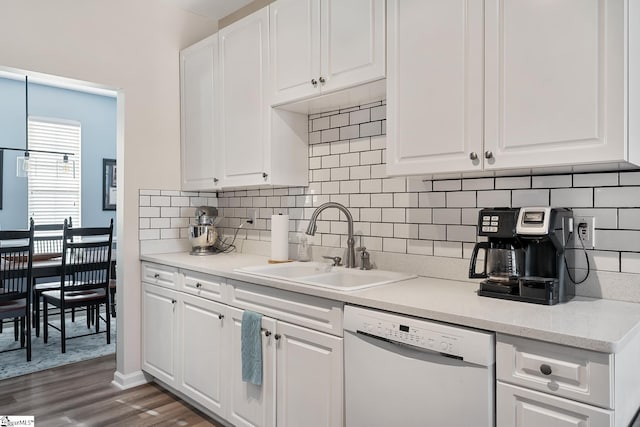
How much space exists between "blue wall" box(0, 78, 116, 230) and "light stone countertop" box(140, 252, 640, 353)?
4558 millimetres

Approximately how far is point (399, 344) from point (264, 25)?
2004 mm

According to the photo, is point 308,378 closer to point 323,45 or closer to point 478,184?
point 478,184

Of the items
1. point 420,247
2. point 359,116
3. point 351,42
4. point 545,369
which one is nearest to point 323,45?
point 351,42

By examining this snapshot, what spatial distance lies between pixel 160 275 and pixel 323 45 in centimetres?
181

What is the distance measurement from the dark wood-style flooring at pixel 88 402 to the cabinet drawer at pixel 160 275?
0.76m

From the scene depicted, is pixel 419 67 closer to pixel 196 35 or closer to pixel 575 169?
pixel 575 169

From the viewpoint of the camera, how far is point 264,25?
2.61 meters

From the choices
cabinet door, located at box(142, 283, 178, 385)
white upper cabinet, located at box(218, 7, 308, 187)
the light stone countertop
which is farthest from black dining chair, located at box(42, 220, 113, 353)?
the light stone countertop

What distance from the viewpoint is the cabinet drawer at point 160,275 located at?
2.80 meters

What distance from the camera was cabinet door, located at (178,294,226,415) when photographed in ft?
7.97

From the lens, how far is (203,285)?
2.54 meters

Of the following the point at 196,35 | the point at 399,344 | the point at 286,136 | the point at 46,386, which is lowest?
the point at 46,386

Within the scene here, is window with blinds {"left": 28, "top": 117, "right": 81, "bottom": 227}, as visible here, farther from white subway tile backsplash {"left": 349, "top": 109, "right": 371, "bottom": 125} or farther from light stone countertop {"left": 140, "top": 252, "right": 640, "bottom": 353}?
light stone countertop {"left": 140, "top": 252, "right": 640, "bottom": 353}

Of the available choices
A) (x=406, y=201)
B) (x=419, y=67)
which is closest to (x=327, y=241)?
(x=406, y=201)
